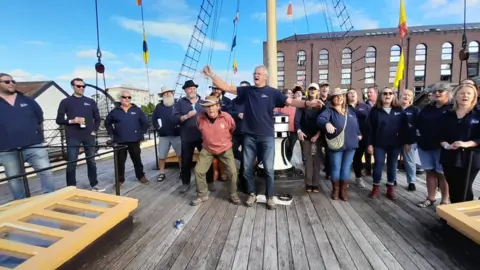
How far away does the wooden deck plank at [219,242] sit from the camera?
199 cm

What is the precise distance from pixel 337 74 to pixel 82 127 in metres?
31.4

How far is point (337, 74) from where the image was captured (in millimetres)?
30953

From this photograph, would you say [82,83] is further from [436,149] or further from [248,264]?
[436,149]

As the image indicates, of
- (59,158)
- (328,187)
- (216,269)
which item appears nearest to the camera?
(216,269)

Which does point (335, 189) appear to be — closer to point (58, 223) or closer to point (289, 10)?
point (58, 223)

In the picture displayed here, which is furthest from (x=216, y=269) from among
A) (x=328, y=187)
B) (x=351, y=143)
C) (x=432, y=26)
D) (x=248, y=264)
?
(x=432, y=26)

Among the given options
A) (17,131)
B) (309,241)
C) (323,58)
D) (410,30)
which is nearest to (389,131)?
(309,241)

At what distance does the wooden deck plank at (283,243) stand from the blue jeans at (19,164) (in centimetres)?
290

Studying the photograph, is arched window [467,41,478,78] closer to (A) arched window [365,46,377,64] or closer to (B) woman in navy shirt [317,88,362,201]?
(A) arched window [365,46,377,64]

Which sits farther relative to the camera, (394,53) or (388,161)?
(394,53)

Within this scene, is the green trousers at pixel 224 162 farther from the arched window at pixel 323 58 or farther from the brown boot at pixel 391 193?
the arched window at pixel 323 58

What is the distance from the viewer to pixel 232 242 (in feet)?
7.57

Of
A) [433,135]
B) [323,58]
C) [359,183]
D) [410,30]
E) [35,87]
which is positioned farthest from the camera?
[323,58]

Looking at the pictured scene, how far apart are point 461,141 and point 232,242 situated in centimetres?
226
